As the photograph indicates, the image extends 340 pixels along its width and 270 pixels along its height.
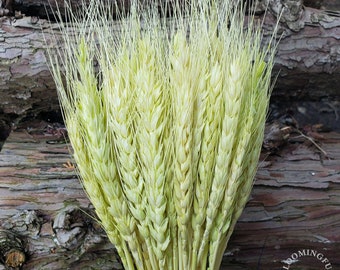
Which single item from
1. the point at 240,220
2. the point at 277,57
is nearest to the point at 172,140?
the point at 240,220

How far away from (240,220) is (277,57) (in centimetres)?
40

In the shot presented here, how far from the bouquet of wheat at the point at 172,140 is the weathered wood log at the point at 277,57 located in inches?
13.9

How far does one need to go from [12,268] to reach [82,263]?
14cm

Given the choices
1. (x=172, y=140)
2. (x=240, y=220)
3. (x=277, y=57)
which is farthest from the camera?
(x=277, y=57)

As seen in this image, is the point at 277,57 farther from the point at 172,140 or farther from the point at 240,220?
the point at 172,140

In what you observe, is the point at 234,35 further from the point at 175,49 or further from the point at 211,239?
the point at 211,239

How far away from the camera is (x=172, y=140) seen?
85 cm

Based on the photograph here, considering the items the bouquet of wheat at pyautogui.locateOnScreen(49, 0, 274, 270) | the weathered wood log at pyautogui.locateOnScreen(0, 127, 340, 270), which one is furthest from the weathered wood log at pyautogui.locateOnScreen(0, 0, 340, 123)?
the bouquet of wheat at pyautogui.locateOnScreen(49, 0, 274, 270)

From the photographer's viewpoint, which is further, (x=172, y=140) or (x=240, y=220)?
(x=240, y=220)

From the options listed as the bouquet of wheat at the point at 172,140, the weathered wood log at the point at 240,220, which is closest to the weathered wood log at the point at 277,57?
the weathered wood log at the point at 240,220

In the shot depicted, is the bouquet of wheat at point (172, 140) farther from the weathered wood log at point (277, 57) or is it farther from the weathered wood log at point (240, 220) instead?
the weathered wood log at point (277, 57)

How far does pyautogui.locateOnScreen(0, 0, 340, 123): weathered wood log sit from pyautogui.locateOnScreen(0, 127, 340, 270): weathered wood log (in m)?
0.12

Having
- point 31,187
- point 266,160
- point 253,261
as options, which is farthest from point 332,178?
point 31,187

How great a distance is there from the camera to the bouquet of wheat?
83 cm
